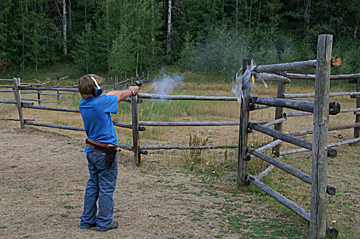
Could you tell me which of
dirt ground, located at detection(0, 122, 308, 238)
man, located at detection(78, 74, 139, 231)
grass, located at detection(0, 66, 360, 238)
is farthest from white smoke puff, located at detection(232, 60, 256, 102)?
man, located at detection(78, 74, 139, 231)

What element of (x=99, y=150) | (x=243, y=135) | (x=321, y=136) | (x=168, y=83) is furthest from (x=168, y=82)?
(x=321, y=136)

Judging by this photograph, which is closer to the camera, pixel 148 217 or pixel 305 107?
pixel 305 107

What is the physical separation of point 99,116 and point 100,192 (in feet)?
2.56

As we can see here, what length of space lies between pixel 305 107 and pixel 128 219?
225 centimetres

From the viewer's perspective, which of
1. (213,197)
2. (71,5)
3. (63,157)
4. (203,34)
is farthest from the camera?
(71,5)

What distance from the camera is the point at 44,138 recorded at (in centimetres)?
688

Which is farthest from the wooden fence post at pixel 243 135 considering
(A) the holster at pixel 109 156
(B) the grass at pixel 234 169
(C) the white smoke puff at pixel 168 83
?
(C) the white smoke puff at pixel 168 83

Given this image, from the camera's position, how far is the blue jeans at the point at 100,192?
9.36 feet

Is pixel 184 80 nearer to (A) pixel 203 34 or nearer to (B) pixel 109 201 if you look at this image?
(A) pixel 203 34

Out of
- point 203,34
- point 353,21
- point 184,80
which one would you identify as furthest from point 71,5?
point 353,21

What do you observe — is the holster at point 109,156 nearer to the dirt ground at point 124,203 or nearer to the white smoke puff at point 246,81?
the dirt ground at point 124,203

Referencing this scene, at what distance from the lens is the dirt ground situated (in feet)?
9.55

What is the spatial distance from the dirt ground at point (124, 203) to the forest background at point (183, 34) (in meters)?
19.8

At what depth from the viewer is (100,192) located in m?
2.89
